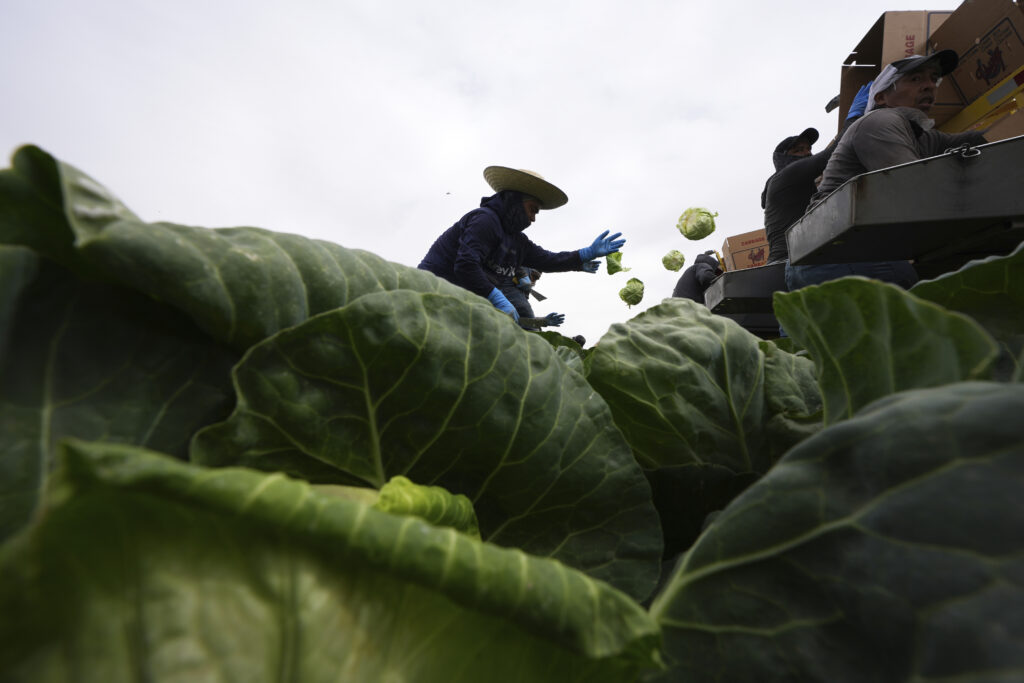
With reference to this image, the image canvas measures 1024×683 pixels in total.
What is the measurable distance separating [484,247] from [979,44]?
3.12 metres

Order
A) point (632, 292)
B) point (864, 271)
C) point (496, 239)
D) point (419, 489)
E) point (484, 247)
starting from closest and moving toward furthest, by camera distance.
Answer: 1. point (419, 489)
2. point (864, 271)
3. point (484, 247)
4. point (496, 239)
5. point (632, 292)

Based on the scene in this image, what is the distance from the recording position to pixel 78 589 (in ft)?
0.66

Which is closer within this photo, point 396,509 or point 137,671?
point 137,671

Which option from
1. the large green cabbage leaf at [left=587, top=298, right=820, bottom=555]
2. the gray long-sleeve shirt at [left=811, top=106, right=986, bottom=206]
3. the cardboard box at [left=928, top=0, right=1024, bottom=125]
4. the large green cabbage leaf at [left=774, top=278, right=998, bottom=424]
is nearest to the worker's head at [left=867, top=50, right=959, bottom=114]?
the gray long-sleeve shirt at [left=811, top=106, right=986, bottom=206]

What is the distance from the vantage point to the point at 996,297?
449 mm

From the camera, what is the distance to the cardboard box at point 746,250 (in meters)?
5.44

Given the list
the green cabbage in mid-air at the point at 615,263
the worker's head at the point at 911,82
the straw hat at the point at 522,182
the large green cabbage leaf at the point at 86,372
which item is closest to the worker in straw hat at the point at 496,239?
the straw hat at the point at 522,182

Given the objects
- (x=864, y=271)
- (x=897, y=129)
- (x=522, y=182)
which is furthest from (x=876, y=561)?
(x=522, y=182)

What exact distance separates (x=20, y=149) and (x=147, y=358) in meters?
0.14

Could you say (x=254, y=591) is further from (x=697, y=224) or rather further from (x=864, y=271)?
(x=697, y=224)

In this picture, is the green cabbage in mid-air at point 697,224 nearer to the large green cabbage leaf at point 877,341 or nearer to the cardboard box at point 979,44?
the cardboard box at point 979,44

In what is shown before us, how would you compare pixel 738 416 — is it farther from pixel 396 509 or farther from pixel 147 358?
pixel 147 358

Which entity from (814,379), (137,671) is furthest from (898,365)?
(137,671)

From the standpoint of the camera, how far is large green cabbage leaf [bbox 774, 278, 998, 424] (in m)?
0.34
